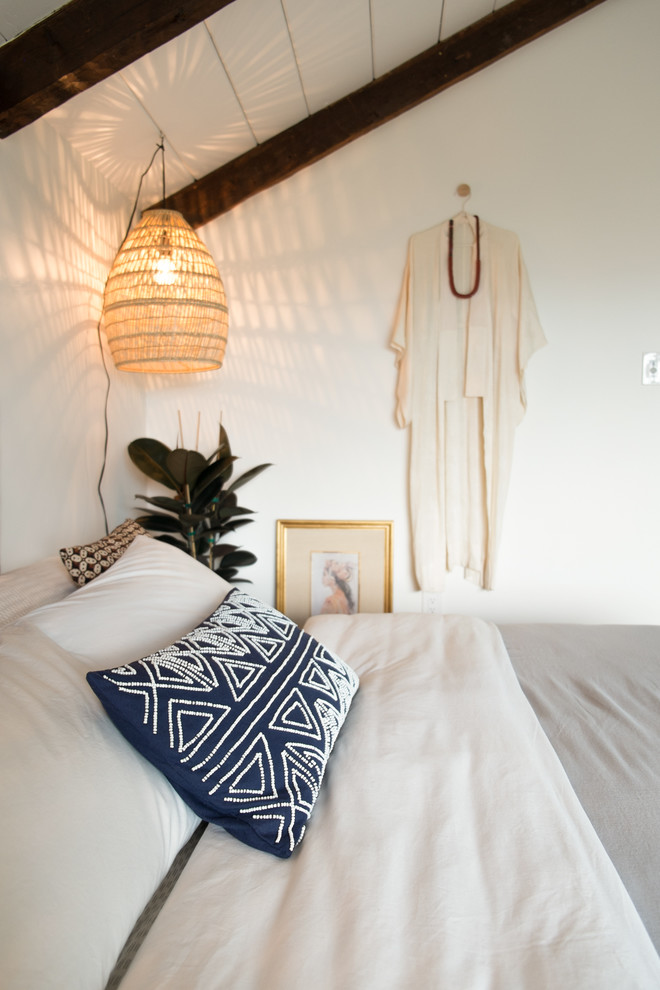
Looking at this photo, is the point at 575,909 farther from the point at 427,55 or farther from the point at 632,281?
the point at 427,55

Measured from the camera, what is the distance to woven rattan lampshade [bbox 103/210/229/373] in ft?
7.50

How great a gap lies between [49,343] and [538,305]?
1.96m

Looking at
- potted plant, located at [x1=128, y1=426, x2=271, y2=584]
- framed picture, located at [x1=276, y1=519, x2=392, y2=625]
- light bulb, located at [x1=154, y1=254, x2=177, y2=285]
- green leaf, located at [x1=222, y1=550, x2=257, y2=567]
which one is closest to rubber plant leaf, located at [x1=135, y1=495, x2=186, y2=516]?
potted plant, located at [x1=128, y1=426, x2=271, y2=584]

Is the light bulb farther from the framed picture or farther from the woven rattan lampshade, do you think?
the framed picture

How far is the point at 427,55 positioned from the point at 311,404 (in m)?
1.47

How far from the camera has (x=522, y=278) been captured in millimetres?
2859

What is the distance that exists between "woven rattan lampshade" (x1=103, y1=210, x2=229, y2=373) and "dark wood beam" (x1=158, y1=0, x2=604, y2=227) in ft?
2.12

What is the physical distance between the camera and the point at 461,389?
2.91 m

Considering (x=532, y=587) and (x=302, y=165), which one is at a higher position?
(x=302, y=165)

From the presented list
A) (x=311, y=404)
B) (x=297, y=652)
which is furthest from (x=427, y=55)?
(x=297, y=652)

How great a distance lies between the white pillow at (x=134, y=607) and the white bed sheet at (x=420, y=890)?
0.39 metres

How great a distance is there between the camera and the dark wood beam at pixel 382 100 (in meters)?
2.69

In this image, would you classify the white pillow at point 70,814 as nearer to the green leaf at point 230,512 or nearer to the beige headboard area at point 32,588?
the beige headboard area at point 32,588

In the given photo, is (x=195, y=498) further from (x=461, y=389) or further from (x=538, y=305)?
(x=538, y=305)
